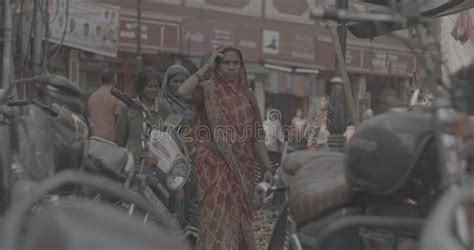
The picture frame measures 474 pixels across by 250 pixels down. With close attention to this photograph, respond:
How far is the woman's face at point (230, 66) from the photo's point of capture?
6.12 metres

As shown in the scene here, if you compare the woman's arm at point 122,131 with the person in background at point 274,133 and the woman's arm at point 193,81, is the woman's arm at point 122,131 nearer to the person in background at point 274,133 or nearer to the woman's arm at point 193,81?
the woman's arm at point 193,81

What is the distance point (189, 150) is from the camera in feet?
23.8

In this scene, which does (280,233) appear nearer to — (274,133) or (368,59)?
(274,133)

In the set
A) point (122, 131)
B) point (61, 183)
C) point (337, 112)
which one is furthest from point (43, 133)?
point (337, 112)

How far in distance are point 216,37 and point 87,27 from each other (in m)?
6.20

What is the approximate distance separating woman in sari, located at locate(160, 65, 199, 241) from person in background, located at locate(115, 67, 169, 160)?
0.33 feet

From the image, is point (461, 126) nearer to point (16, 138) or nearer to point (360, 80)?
point (16, 138)

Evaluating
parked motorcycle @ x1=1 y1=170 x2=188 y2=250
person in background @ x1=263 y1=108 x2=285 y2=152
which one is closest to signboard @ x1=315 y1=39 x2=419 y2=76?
person in background @ x1=263 y1=108 x2=285 y2=152

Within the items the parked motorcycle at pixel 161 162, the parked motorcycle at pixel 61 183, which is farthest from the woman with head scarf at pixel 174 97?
the parked motorcycle at pixel 61 183

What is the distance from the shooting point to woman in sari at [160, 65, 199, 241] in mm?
7145

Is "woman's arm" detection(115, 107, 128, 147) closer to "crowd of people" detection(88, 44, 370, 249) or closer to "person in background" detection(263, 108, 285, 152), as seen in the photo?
"crowd of people" detection(88, 44, 370, 249)

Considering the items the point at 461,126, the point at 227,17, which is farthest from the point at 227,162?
the point at 227,17

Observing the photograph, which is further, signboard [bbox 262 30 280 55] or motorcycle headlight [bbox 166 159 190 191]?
signboard [bbox 262 30 280 55]

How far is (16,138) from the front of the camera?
341 centimetres
